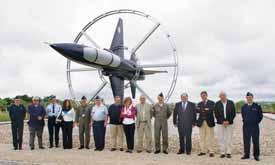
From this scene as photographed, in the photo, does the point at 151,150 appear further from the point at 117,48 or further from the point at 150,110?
the point at 117,48

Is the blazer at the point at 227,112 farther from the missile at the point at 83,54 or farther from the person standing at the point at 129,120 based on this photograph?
the missile at the point at 83,54

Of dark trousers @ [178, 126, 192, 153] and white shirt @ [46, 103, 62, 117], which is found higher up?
white shirt @ [46, 103, 62, 117]

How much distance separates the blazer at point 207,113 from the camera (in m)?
9.24

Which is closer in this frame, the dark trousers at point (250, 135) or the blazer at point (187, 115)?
the dark trousers at point (250, 135)

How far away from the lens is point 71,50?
39.6ft

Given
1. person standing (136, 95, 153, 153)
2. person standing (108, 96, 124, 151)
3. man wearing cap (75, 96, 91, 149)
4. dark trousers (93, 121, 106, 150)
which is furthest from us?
man wearing cap (75, 96, 91, 149)

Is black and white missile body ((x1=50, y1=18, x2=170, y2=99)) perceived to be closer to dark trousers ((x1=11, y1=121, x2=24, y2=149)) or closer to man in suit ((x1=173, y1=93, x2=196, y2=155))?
dark trousers ((x1=11, y1=121, x2=24, y2=149))

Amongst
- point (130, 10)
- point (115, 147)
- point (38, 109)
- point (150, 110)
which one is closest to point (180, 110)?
point (150, 110)

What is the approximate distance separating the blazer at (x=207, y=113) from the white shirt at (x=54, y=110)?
13.5 feet

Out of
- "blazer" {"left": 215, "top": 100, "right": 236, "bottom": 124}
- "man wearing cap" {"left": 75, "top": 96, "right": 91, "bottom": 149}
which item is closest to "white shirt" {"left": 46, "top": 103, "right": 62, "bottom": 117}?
"man wearing cap" {"left": 75, "top": 96, "right": 91, "bottom": 149}

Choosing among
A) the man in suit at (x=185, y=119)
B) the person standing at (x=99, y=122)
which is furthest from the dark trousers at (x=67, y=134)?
the man in suit at (x=185, y=119)

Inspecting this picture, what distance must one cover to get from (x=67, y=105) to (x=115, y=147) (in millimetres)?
1865

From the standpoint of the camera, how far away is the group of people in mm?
9023

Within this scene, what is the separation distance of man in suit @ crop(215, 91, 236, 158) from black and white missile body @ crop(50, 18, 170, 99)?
500 centimetres
